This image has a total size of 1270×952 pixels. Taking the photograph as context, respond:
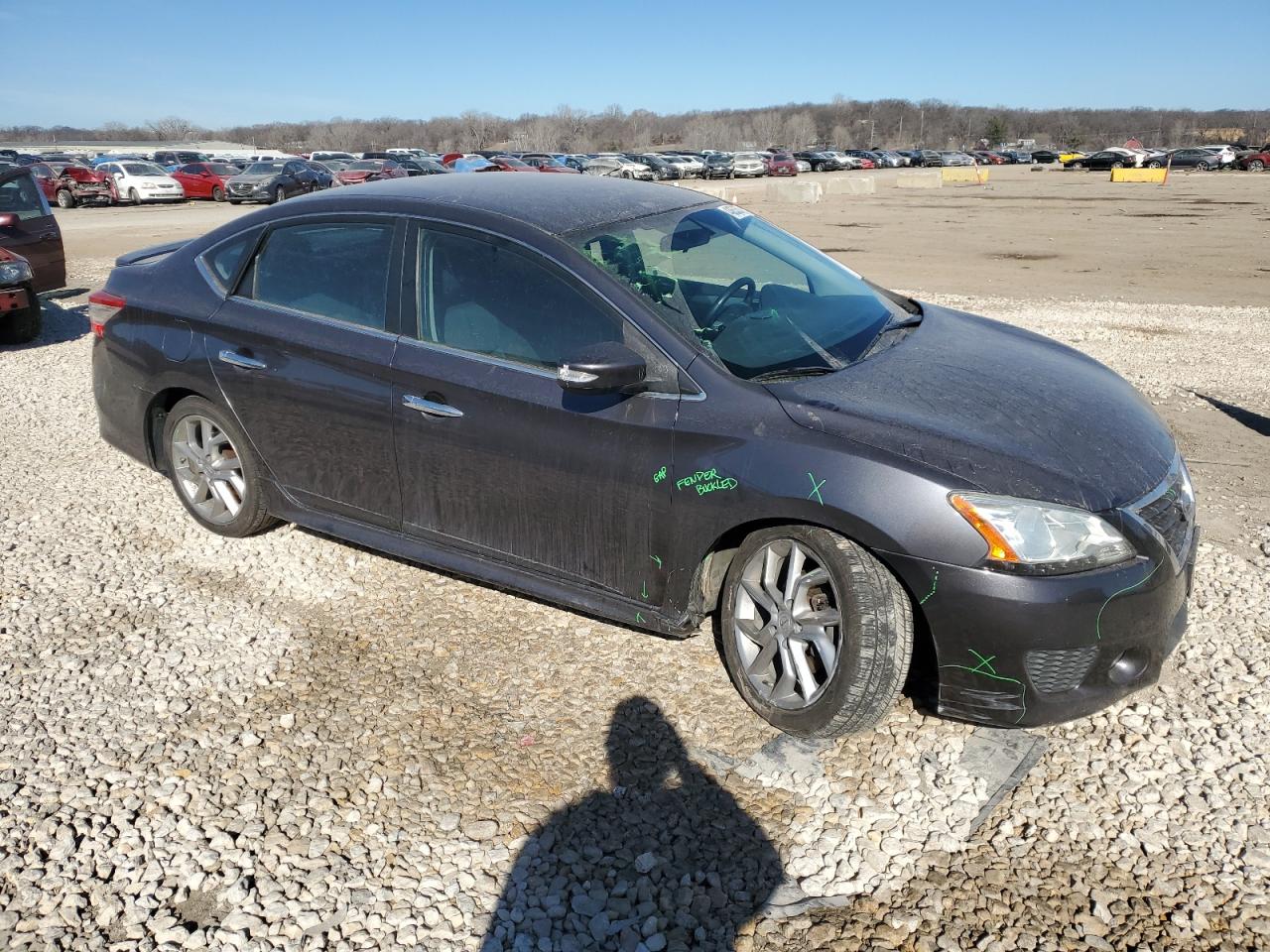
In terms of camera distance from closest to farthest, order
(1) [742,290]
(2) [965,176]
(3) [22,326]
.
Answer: (1) [742,290]
(3) [22,326]
(2) [965,176]

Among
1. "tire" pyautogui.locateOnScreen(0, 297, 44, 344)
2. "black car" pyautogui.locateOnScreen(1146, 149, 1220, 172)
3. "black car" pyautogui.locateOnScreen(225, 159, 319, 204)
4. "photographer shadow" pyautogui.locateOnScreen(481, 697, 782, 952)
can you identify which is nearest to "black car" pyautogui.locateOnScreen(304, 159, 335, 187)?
"black car" pyautogui.locateOnScreen(225, 159, 319, 204)

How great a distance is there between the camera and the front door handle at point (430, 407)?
3676mm

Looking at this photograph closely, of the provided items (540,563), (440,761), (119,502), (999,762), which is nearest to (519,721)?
(440,761)

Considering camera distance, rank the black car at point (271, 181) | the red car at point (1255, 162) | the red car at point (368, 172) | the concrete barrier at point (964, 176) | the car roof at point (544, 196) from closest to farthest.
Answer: the car roof at point (544, 196), the black car at point (271, 181), the red car at point (368, 172), the concrete barrier at point (964, 176), the red car at point (1255, 162)

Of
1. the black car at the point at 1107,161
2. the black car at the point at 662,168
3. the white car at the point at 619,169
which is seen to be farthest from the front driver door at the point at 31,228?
the black car at the point at 1107,161

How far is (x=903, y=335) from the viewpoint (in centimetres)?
400

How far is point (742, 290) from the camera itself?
3.89 meters

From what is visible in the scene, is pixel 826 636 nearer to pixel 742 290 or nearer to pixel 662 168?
pixel 742 290

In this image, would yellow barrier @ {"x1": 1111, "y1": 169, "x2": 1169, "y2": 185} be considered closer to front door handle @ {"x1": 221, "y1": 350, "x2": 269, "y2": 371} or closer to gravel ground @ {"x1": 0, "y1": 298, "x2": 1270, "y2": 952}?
gravel ground @ {"x1": 0, "y1": 298, "x2": 1270, "y2": 952}

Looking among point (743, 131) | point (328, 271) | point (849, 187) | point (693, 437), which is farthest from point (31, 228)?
point (743, 131)

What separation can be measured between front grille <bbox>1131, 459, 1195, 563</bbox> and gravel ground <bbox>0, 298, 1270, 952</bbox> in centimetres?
65

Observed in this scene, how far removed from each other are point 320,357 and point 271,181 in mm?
32444

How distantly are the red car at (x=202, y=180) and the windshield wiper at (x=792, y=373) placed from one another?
35.6 metres

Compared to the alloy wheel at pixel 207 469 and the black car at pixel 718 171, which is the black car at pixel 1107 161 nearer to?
the black car at pixel 718 171
